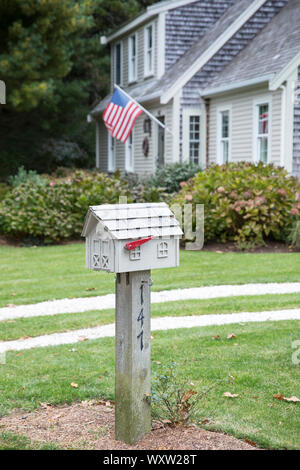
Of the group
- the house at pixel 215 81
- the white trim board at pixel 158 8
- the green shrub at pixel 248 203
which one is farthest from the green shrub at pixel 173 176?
the white trim board at pixel 158 8

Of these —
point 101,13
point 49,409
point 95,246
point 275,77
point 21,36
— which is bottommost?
point 49,409

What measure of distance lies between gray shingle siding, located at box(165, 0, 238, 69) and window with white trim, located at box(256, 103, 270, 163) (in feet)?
17.3

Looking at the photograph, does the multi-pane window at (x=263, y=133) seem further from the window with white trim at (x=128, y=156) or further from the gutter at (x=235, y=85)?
the window with white trim at (x=128, y=156)

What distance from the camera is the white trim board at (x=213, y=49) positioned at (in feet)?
58.3

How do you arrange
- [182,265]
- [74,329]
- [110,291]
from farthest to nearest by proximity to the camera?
[182,265] → [110,291] → [74,329]

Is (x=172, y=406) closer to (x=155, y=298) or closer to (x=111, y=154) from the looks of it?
(x=155, y=298)

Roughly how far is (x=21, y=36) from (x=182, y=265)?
13.6 m

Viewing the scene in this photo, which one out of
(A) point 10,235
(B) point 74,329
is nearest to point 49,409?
(B) point 74,329

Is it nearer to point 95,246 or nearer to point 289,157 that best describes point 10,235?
point 289,157

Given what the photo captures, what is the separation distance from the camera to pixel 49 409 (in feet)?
14.3

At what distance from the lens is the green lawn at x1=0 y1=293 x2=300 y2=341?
659 centimetres

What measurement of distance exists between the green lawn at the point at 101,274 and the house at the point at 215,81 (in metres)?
4.72

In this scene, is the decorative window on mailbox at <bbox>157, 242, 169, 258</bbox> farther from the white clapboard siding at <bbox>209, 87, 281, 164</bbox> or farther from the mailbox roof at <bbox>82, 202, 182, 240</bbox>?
the white clapboard siding at <bbox>209, 87, 281, 164</bbox>
